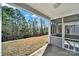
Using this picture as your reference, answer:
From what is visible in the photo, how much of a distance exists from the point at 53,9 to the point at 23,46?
119 centimetres


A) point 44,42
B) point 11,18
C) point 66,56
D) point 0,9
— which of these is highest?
point 0,9

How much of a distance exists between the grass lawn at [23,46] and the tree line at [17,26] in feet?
0.34

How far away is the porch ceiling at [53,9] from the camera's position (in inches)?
123

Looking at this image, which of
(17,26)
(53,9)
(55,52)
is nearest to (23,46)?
(17,26)

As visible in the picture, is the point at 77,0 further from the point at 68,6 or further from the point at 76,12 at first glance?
the point at 76,12

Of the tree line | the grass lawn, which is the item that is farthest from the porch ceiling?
the grass lawn

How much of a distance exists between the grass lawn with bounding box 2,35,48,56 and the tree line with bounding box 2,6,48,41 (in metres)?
0.10

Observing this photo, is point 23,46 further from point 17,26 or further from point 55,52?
point 55,52

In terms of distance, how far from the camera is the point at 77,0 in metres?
2.76

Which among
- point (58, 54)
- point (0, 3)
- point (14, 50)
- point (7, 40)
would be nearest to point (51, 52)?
point (58, 54)

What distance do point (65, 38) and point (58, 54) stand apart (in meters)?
0.48

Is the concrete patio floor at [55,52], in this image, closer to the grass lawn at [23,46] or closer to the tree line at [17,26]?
the grass lawn at [23,46]

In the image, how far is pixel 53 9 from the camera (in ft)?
10.8

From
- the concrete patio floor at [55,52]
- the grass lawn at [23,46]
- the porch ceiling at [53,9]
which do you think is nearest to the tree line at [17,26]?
the grass lawn at [23,46]
